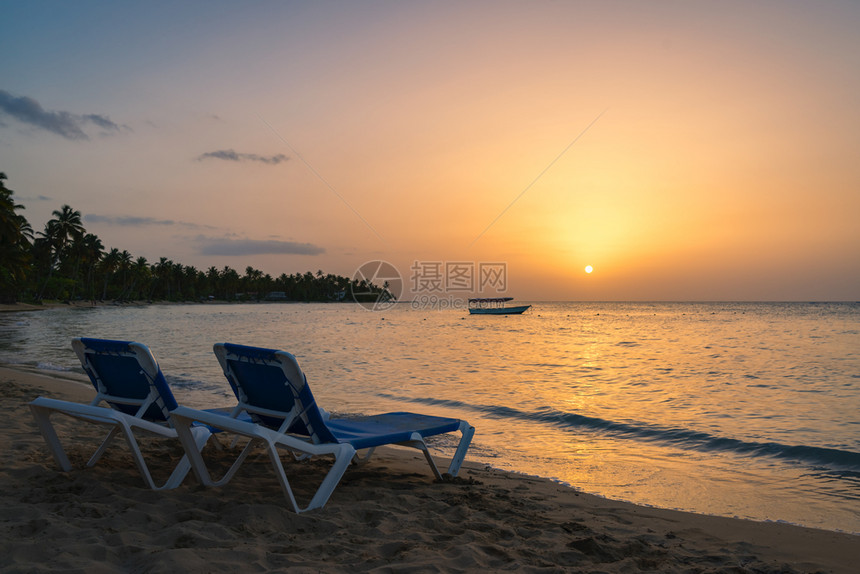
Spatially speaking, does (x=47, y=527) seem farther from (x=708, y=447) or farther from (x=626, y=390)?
(x=626, y=390)

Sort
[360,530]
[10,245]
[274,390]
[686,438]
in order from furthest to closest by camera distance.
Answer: [10,245], [686,438], [274,390], [360,530]

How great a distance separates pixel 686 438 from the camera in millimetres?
8344

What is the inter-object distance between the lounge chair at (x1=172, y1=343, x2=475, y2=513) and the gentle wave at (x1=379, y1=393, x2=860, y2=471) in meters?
5.10

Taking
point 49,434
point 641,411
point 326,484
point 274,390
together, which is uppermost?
point 274,390

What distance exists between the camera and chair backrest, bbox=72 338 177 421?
4297mm

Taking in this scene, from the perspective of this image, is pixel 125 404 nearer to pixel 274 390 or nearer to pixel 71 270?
pixel 274 390

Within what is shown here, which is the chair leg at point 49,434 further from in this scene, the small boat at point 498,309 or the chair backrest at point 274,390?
the small boat at point 498,309

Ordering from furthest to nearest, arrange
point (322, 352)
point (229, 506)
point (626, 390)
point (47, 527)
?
point (322, 352) → point (626, 390) → point (229, 506) → point (47, 527)

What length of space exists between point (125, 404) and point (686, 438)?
755cm

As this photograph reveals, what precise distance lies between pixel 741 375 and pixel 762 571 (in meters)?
14.8

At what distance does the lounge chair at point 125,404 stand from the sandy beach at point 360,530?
22 cm

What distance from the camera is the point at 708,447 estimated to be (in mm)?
7828

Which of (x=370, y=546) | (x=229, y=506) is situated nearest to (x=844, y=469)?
(x=370, y=546)

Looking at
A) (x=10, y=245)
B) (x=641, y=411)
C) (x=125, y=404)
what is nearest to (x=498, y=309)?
(x=10, y=245)
